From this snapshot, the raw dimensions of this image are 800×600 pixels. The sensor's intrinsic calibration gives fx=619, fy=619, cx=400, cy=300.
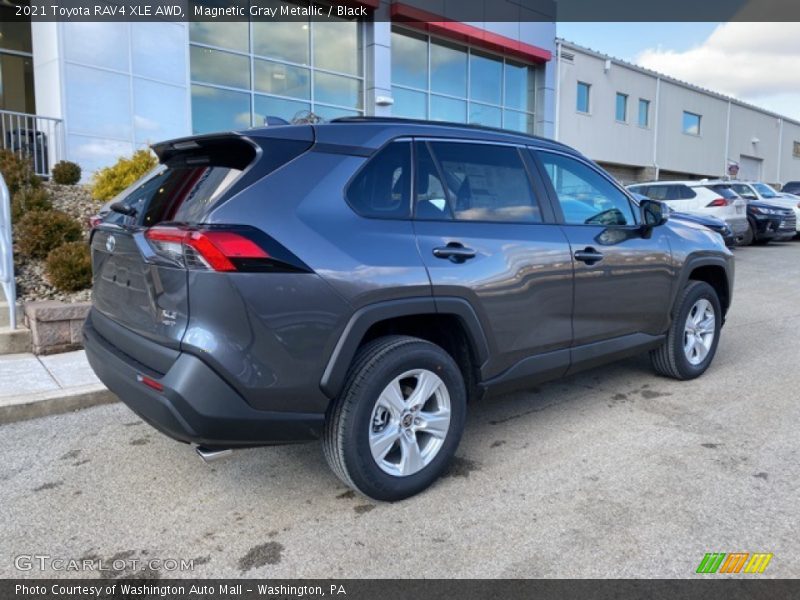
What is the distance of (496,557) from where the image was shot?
8.87 ft

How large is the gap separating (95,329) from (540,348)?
2.55 m

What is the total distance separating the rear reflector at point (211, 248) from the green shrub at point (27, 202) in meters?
5.74

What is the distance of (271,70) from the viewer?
46.2ft

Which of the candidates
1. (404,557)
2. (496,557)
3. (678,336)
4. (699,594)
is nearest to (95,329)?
(404,557)

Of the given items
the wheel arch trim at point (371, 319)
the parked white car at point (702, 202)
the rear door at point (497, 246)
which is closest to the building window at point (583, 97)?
the parked white car at point (702, 202)

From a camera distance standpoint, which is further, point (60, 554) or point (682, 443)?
point (682, 443)

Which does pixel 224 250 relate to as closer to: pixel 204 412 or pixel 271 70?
pixel 204 412

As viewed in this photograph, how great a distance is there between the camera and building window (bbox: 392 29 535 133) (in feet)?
55.0

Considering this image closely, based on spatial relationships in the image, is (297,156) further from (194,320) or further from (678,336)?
(678,336)

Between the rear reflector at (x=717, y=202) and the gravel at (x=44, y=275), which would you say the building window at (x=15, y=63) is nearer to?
the gravel at (x=44, y=275)

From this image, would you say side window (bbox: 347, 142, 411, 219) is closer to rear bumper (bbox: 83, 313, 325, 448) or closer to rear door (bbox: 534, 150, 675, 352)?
rear bumper (bbox: 83, 313, 325, 448)

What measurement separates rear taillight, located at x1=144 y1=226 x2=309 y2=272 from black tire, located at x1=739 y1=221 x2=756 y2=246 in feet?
52.1

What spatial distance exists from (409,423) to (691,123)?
3319 cm

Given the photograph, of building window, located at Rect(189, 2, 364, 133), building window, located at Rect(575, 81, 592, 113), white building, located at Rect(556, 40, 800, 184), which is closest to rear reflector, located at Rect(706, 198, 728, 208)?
building window, located at Rect(189, 2, 364, 133)
